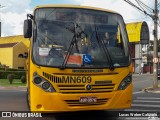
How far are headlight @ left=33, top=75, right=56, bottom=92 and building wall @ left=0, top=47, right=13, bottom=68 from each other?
52.4 meters

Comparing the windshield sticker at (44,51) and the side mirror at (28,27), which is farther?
the side mirror at (28,27)

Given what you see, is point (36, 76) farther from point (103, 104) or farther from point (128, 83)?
point (128, 83)

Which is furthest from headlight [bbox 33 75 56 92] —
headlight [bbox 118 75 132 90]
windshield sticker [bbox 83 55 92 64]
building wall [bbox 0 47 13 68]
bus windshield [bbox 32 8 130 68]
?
building wall [bbox 0 47 13 68]

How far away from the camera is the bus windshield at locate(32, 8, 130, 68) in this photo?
29.6ft

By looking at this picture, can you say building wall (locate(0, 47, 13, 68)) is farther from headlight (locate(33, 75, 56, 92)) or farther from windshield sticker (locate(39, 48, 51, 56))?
headlight (locate(33, 75, 56, 92))

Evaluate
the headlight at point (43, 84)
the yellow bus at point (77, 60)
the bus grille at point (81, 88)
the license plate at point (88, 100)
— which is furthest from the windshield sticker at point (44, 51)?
the license plate at point (88, 100)

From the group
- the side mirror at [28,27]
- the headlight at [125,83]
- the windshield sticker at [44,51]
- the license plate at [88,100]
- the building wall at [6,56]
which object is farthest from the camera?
the building wall at [6,56]

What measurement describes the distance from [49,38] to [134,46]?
6454 centimetres

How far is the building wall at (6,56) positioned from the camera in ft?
199

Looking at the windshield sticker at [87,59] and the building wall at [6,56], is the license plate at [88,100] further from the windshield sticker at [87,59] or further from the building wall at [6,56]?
the building wall at [6,56]

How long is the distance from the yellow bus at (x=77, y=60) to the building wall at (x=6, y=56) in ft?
170

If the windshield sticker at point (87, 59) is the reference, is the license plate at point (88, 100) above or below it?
below

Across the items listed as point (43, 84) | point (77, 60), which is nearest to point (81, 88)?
point (77, 60)

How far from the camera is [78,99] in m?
8.84
